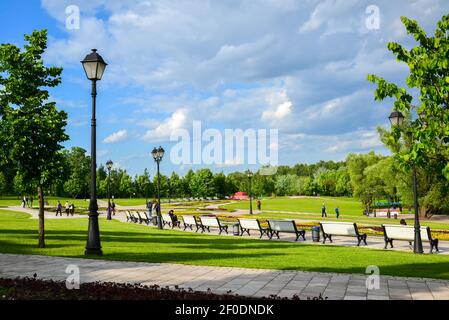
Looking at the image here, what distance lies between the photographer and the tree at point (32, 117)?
50.8ft

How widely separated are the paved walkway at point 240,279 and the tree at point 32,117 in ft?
14.1

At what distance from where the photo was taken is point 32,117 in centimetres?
1579

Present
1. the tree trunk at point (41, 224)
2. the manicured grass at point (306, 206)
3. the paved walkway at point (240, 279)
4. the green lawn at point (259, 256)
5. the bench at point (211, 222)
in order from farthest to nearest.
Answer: the manicured grass at point (306, 206) < the bench at point (211, 222) < the tree trunk at point (41, 224) < the green lawn at point (259, 256) < the paved walkway at point (240, 279)

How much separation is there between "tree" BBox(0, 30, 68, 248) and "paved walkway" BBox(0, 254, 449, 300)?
4287 millimetres

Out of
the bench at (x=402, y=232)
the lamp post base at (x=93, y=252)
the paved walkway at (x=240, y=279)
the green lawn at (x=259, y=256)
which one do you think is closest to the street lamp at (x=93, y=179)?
the lamp post base at (x=93, y=252)

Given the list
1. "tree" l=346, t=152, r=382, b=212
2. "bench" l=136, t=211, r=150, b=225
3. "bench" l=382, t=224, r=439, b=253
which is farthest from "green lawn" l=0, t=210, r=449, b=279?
"tree" l=346, t=152, r=382, b=212

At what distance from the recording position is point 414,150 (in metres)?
8.75

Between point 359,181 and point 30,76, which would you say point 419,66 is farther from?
point 359,181

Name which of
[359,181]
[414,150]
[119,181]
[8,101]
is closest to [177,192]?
[119,181]

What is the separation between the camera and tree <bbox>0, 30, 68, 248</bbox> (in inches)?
610

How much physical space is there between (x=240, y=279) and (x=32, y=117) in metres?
10.3

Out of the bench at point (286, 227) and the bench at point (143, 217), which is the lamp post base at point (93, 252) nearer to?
the bench at point (286, 227)
